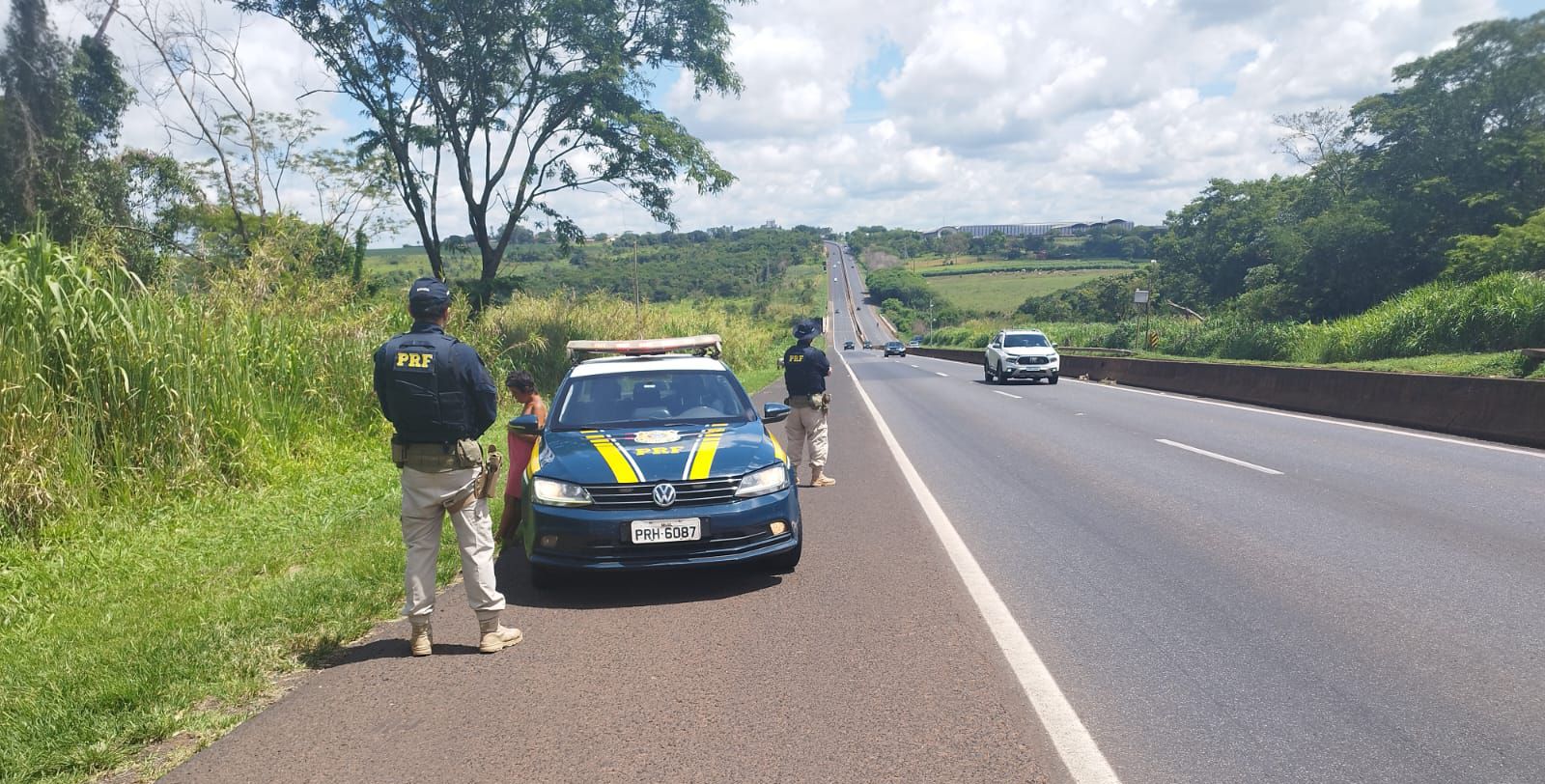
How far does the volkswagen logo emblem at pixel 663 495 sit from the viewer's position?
20.8ft

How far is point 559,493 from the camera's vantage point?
21.2 feet

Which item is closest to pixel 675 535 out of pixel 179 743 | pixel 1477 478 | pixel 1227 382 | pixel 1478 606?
pixel 179 743

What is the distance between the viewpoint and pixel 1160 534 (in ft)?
25.8

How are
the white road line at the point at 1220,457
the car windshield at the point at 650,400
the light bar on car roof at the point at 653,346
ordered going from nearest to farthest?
the car windshield at the point at 650,400
the light bar on car roof at the point at 653,346
the white road line at the point at 1220,457

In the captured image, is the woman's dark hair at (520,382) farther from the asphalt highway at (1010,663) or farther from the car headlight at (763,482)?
the car headlight at (763,482)

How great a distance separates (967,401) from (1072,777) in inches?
767

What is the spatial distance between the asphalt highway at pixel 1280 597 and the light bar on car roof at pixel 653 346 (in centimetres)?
274

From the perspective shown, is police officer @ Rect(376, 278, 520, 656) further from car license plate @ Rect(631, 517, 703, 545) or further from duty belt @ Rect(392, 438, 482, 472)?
car license plate @ Rect(631, 517, 703, 545)

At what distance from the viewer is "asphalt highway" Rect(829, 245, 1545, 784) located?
3963 millimetres

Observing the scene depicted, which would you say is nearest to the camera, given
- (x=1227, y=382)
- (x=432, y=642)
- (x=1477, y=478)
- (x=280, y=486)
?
(x=432, y=642)

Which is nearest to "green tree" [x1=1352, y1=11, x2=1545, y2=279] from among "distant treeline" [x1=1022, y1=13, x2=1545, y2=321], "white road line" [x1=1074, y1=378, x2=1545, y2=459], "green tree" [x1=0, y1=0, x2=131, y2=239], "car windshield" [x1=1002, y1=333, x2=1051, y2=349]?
"distant treeline" [x1=1022, y1=13, x2=1545, y2=321]

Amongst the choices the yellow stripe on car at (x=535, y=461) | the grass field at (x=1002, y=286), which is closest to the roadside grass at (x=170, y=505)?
the yellow stripe on car at (x=535, y=461)

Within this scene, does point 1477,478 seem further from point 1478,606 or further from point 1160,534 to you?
point 1478,606

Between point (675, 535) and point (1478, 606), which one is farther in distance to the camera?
point (675, 535)
